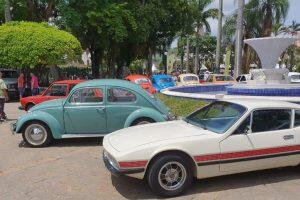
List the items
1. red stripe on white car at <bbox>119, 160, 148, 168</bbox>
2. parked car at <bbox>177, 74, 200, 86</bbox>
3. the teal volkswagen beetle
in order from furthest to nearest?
parked car at <bbox>177, 74, 200, 86</bbox> < the teal volkswagen beetle < red stripe on white car at <bbox>119, 160, 148, 168</bbox>

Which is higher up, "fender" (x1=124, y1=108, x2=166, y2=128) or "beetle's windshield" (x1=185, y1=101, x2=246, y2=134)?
"beetle's windshield" (x1=185, y1=101, x2=246, y2=134)

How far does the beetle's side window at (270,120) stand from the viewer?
6664mm

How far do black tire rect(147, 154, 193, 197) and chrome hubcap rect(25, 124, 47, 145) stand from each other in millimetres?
4492

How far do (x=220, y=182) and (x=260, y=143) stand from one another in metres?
0.91

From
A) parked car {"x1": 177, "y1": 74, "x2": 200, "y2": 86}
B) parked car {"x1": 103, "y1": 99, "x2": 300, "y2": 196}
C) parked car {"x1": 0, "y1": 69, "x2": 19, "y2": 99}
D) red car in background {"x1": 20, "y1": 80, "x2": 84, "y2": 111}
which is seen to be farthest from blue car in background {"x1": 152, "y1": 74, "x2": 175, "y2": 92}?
parked car {"x1": 103, "y1": 99, "x2": 300, "y2": 196}

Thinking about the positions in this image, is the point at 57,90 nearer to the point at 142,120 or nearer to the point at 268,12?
the point at 142,120

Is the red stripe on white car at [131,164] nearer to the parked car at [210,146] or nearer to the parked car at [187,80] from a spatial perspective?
the parked car at [210,146]

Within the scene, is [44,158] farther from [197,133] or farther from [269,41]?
[269,41]

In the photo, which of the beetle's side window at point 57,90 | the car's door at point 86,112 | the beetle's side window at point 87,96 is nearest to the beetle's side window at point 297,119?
the car's door at point 86,112

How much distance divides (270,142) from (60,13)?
22.4m

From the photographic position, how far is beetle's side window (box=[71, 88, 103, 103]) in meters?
9.86

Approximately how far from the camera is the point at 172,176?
6.19 metres

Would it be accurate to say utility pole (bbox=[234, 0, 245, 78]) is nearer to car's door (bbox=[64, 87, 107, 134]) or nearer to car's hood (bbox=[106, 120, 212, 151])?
car's door (bbox=[64, 87, 107, 134])

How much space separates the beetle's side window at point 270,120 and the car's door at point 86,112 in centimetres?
404
